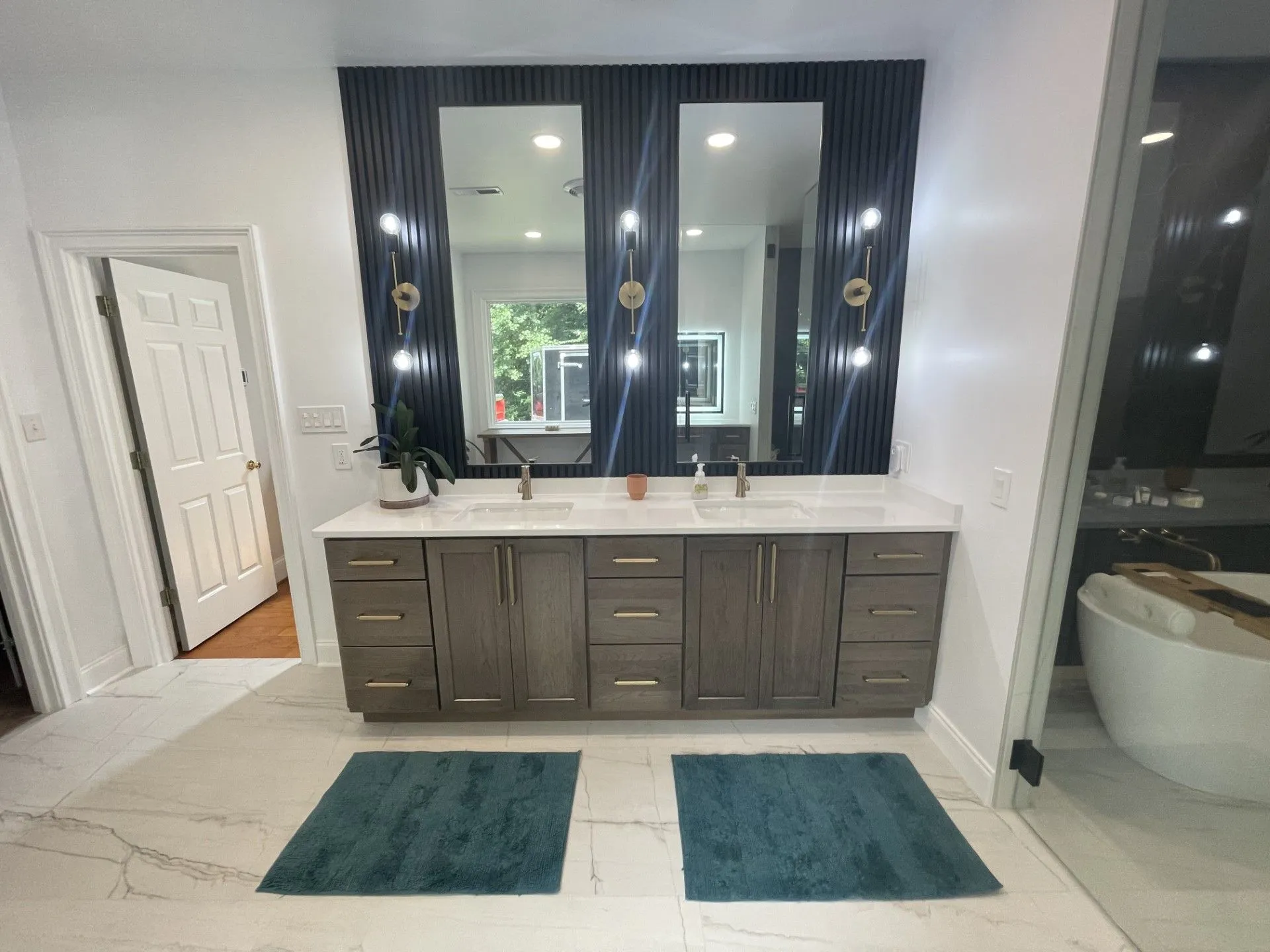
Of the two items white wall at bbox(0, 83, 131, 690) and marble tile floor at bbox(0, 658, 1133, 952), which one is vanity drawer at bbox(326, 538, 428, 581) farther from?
white wall at bbox(0, 83, 131, 690)

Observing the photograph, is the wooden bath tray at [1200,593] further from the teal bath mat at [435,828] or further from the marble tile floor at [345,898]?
the teal bath mat at [435,828]

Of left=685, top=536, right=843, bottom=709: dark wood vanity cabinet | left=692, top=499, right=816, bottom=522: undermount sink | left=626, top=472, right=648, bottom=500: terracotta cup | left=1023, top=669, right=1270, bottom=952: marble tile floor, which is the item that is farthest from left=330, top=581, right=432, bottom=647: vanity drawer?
left=1023, top=669, right=1270, bottom=952: marble tile floor

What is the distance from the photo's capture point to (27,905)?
4.68ft

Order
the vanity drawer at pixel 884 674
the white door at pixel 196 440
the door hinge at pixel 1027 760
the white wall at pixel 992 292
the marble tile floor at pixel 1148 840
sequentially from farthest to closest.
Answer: the white door at pixel 196 440 < the vanity drawer at pixel 884 674 < the door hinge at pixel 1027 760 < the white wall at pixel 992 292 < the marble tile floor at pixel 1148 840

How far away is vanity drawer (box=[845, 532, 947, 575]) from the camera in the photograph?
6.27 ft

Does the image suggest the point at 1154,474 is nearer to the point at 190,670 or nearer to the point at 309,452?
the point at 309,452

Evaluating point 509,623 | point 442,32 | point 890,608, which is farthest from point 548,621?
point 442,32

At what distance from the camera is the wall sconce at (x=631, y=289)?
85.1 inches

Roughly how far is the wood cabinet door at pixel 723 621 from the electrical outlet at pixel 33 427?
277 centimetres

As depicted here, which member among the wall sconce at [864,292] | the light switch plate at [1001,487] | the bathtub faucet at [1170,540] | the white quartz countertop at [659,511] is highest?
the wall sconce at [864,292]

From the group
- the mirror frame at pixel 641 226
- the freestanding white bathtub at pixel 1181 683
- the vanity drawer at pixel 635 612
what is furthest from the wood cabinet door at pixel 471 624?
the freestanding white bathtub at pixel 1181 683

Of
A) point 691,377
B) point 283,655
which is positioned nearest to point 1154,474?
point 691,377

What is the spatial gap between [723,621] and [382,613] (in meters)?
1.32

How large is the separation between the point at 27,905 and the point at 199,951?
0.59m
